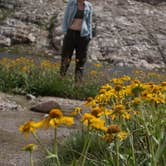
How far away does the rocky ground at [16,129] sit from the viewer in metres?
3.30

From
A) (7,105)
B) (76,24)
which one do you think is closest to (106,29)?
(76,24)

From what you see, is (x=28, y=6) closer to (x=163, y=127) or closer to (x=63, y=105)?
(x=63, y=105)

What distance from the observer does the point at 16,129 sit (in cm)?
431

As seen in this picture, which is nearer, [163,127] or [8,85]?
[163,127]

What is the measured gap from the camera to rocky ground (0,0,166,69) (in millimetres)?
18031

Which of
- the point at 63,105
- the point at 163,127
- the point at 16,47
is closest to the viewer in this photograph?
the point at 163,127

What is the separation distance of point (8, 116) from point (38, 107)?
0.66 meters

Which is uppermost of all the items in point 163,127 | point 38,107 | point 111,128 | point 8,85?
point 111,128

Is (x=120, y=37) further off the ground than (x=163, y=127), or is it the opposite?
(x=163, y=127)

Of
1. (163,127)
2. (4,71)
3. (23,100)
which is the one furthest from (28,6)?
(163,127)

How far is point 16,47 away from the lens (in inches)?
700

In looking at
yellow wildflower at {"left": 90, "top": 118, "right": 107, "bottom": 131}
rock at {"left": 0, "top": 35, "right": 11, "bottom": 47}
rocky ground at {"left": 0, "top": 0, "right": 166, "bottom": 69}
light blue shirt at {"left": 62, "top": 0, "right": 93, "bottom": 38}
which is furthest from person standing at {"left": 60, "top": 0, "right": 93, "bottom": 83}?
rock at {"left": 0, "top": 35, "right": 11, "bottom": 47}

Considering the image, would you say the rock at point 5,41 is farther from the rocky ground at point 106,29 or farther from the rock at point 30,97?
the rock at point 30,97

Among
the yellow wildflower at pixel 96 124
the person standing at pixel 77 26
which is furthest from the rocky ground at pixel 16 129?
the yellow wildflower at pixel 96 124
